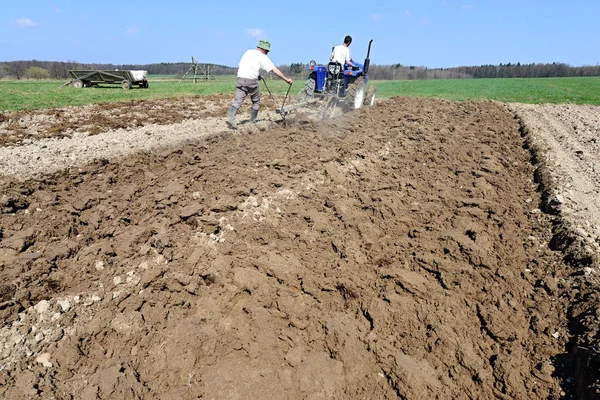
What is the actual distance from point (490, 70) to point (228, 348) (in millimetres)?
81543

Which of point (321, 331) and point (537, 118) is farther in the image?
Result: point (537, 118)

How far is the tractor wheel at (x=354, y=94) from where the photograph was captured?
10109 millimetres

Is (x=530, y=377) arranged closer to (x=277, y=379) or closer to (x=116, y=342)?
(x=277, y=379)

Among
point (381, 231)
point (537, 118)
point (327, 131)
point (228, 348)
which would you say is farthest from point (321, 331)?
point (537, 118)

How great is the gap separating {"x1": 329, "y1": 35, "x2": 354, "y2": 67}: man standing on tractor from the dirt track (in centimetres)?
442

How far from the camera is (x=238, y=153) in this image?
625cm

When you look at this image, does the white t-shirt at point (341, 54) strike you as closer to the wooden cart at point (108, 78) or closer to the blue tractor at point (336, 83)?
the blue tractor at point (336, 83)

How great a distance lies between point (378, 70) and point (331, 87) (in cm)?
5349

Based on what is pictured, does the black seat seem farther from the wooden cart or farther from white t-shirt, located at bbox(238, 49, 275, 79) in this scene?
the wooden cart

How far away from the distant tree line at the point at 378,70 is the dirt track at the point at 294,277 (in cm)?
3630

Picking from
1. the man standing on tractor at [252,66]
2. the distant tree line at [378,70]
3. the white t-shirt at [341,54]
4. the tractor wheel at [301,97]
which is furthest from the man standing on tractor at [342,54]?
the distant tree line at [378,70]

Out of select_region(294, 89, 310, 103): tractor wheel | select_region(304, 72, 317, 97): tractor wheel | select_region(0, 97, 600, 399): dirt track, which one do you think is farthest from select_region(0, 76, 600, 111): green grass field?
select_region(0, 97, 600, 399): dirt track

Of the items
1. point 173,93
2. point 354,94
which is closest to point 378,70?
point 173,93

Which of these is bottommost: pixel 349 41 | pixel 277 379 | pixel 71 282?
pixel 277 379
